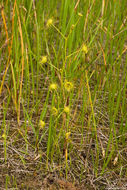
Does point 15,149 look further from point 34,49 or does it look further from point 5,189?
point 34,49

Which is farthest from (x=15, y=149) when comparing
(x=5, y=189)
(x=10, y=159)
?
(x=5, y=189)

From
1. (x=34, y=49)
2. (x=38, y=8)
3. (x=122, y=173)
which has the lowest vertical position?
(x=122, y=173)

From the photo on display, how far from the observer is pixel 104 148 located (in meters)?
1.44

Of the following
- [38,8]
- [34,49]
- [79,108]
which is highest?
[38,8]

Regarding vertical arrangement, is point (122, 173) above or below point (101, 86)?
below

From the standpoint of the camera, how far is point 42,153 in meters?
1.36

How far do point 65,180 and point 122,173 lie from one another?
0.86 ft

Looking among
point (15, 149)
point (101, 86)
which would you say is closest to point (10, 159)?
point (15, 149)

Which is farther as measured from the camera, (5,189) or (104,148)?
(104,148)

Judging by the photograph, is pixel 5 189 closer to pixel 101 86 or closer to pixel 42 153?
pixel 42 153

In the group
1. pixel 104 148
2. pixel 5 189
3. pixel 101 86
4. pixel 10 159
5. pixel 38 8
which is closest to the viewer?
pixel 5 189

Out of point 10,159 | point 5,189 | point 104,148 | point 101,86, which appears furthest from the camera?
point 101,86

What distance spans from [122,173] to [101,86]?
59cm

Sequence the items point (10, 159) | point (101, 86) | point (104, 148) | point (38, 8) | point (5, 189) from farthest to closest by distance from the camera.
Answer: point (101, 86) → point (38, 8) → point (104, 148) → point (10, 159) → point (5, 189)
